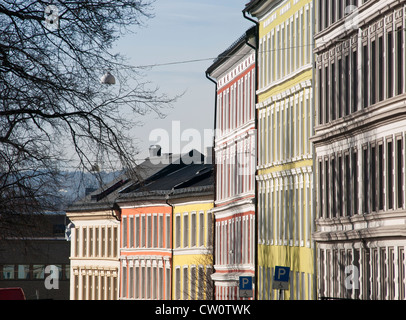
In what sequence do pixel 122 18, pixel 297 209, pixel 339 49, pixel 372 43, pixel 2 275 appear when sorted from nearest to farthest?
1. pixel 122 18
2. pixel 372 43
3. pixel 339 49
4. pixel 297 209
5. pixel 2 275

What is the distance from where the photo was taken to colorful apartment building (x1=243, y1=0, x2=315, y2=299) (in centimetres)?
4578

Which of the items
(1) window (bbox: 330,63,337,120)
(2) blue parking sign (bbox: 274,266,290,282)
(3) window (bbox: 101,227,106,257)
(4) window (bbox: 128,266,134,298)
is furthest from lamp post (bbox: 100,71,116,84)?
(3) window (bbox: 101,227,106,257)

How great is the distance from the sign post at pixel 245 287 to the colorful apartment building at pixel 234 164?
428 inches

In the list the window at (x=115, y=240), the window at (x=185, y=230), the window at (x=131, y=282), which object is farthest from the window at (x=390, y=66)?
the window at (x=115, y=240)

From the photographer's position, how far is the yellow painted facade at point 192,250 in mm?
70312

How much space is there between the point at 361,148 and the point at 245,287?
32.1 ft

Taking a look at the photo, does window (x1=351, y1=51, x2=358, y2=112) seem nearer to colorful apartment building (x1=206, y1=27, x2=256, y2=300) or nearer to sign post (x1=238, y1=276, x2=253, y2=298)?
sign post (x1=238, y1=276, x2=253, y2=298)

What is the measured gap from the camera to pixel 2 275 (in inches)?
4390

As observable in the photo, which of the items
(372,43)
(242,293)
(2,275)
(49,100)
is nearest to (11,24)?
(49,100)

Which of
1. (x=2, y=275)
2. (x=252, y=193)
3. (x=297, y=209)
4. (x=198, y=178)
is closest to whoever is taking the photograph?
(x=297, y=209)

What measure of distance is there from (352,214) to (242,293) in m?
7.29

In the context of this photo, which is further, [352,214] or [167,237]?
[167,237]

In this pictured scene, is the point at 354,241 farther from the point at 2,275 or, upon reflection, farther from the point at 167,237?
the point at 2,275

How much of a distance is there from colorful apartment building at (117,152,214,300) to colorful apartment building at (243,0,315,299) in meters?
15.9
